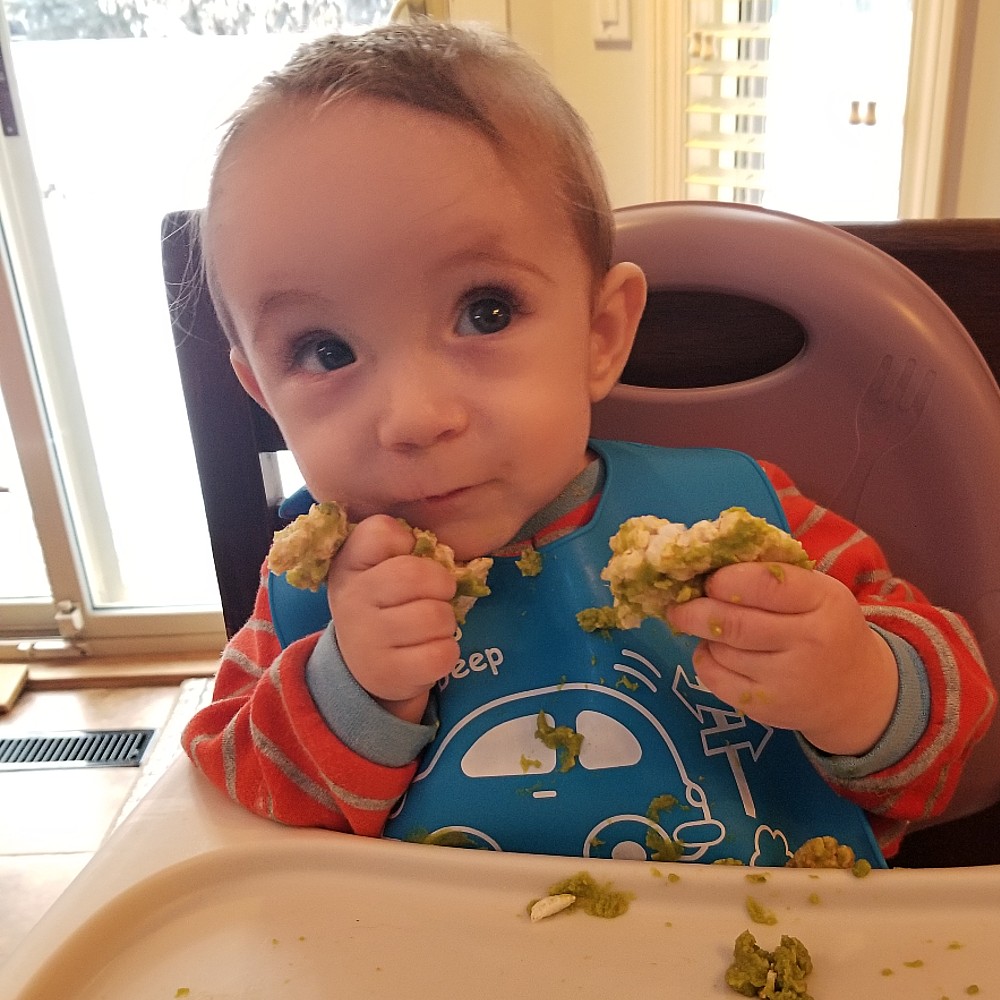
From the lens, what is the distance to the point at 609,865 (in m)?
0.58

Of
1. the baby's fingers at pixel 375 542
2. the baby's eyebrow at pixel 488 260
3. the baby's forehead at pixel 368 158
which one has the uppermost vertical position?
the baby's forehead at pixel 368 158

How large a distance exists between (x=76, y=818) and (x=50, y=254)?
3.68 ft

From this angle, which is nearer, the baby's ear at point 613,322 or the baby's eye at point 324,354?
the baby's eye at point 324,354

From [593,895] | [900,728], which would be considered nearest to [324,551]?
[593,895]

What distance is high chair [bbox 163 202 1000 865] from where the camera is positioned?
761 mm

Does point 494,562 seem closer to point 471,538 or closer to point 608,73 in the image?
point 471,538

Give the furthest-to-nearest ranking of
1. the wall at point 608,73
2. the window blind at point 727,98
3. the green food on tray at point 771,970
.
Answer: the window blind at point 727,98
the wall at point 608,73
the green food on tray at point 771,970

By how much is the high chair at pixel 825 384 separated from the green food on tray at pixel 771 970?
1.20 ft

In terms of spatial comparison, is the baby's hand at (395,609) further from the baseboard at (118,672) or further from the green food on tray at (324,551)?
the baseboard at (118,672)

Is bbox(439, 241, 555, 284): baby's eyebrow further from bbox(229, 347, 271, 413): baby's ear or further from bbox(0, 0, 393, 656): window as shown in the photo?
bbox(0, 0, 393, 656): window

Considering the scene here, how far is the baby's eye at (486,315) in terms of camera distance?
1.94 feet

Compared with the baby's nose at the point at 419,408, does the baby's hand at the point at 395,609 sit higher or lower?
lower

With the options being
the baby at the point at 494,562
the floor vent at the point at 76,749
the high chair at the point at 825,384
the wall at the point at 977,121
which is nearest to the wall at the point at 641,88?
the wall at the point at 977,121

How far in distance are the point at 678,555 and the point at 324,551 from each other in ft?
0.73
